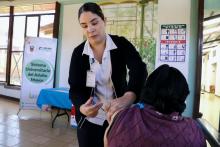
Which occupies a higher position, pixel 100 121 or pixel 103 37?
pixel 103 37

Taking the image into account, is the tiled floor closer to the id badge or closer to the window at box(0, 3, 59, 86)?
the window at box(0, 3, 59, 86)

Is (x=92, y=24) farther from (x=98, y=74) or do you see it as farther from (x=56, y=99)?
(x=56, y=99)

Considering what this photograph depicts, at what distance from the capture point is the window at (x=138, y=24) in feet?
15.5

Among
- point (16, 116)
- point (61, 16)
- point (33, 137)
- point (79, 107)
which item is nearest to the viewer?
point (79, 107)

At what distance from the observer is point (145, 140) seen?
82 centimetres

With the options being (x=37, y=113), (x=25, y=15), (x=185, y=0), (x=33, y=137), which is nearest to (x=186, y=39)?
(x=185, y=0)

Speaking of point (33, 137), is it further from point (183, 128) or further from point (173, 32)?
point (183, 128)

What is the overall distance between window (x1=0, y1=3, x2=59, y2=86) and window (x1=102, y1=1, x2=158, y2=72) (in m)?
1.74

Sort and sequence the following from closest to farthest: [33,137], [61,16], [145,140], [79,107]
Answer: [145,140]
[79,107]
[33,137]
[61,16]

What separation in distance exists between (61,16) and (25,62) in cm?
142

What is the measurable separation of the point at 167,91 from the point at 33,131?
359cm

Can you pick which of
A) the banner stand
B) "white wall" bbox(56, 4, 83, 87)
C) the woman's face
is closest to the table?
the banner stand

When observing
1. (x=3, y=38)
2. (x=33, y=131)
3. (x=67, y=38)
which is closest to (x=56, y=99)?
(x=33, y=131)

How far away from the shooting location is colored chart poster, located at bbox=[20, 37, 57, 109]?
16.9 feet
